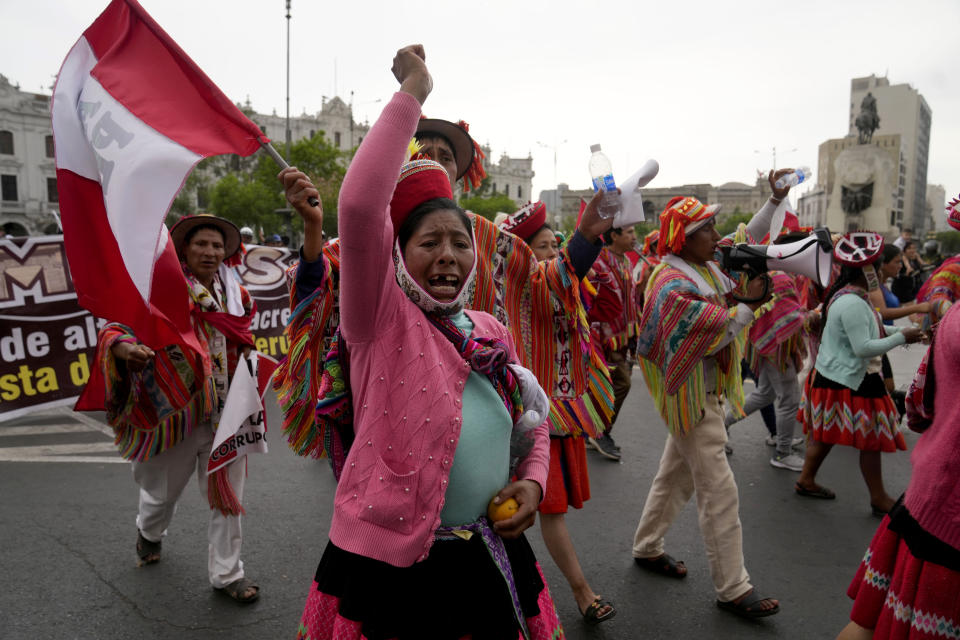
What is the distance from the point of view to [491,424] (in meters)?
1.80

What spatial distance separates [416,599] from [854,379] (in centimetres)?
408

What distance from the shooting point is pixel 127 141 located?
2.29 meters

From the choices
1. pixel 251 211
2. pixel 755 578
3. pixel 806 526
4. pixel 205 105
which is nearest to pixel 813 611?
pixel 755 578

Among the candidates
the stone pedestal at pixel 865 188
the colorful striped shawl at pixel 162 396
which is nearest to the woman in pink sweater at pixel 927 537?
the colorful striped shawl at pixel 162 396

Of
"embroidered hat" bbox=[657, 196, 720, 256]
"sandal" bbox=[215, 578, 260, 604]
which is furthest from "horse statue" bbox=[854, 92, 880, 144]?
"sandal" bbox=[215, 578, 260, 604]

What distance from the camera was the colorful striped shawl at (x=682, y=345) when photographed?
11.4 feet

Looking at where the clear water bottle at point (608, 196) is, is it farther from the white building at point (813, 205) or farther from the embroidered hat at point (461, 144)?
the white building at point (813, 205)

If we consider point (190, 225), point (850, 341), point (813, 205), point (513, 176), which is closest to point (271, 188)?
point (190, 225)

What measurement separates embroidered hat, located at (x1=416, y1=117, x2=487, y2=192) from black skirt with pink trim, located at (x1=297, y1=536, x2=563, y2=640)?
1.80m

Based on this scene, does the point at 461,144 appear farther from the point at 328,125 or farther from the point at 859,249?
the point at 328,125

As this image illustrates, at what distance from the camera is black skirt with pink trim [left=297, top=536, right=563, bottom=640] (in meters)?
1.67

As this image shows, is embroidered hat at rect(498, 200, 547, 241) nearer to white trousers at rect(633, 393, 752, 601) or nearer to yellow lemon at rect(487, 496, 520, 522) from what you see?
white trousers at rect(633, 393, 752, 601)

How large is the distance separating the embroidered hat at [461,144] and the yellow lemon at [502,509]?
5.50 feet

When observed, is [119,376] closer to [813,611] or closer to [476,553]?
[476,553]
